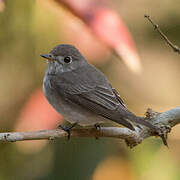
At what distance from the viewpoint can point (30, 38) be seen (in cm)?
339

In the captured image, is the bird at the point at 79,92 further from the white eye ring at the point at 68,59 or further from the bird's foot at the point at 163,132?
the bird's foot at the point at 163,132

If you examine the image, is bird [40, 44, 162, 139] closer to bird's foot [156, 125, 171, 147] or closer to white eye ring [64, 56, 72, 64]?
white eye ring [64, 56, 72, 64]

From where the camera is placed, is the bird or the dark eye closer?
the bird

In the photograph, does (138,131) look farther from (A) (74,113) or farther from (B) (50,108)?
(B) (50,108)

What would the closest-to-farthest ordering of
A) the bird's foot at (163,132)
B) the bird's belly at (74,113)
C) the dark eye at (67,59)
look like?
the bird's foot at (163,132)
the bird's belly at (74,113)
the dark eye at (67,59)

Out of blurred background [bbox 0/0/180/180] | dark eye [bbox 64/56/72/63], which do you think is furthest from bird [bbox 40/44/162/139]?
blurred background [bbox 0/0/180/180]

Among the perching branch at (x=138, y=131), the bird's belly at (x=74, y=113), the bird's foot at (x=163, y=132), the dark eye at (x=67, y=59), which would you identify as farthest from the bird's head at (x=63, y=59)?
the bird's foot at (x=163, y=132)

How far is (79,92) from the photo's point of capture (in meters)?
3.51

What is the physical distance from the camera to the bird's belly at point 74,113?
3.31m

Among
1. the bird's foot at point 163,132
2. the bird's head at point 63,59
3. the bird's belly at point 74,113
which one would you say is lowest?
the bird's foot at point 163,132

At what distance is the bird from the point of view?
3.22 metres

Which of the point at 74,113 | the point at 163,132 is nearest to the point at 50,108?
the point at 74,113

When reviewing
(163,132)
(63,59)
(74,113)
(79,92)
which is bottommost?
A: (163,132)

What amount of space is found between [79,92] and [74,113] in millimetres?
227
